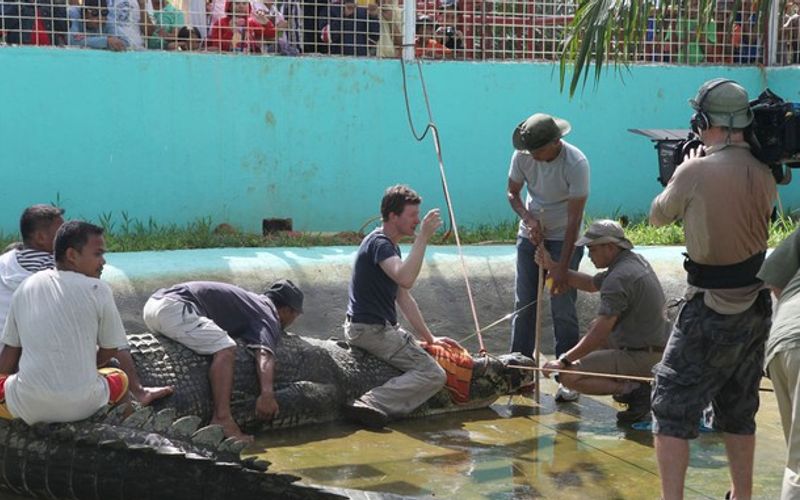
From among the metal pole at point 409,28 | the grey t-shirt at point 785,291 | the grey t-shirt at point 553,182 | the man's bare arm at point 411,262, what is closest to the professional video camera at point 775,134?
the grey t-shirt at point 785,291

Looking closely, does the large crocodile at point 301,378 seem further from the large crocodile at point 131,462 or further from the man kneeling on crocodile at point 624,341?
the large crocodile at point 131,462

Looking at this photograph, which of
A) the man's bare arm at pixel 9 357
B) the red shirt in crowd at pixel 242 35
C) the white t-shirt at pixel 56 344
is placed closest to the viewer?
the white t-shirt at pixel 56 344

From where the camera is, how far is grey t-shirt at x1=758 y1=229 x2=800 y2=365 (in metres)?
3.73

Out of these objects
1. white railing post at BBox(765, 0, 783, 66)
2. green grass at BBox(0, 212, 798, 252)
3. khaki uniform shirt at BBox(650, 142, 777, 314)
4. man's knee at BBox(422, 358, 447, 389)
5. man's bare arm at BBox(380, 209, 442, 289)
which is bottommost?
man's knee at BBox(422, 358, 447, 389)

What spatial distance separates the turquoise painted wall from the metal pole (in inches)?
6.8

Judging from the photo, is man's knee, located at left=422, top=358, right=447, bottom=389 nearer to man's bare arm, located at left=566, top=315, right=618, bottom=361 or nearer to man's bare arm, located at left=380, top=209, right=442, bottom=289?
man's bare arm, located at left=380, top=209, right=442, bottom=289

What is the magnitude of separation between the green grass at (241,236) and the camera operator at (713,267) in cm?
496

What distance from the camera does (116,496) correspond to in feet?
16.1

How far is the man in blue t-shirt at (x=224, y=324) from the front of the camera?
6.22 m

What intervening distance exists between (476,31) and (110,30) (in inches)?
135

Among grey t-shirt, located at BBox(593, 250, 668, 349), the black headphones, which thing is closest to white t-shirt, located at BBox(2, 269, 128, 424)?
the black headphones

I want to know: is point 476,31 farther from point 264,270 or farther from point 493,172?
point 264,270

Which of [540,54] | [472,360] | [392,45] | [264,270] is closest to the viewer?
[472,360]

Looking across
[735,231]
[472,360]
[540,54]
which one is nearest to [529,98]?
[540,54]
